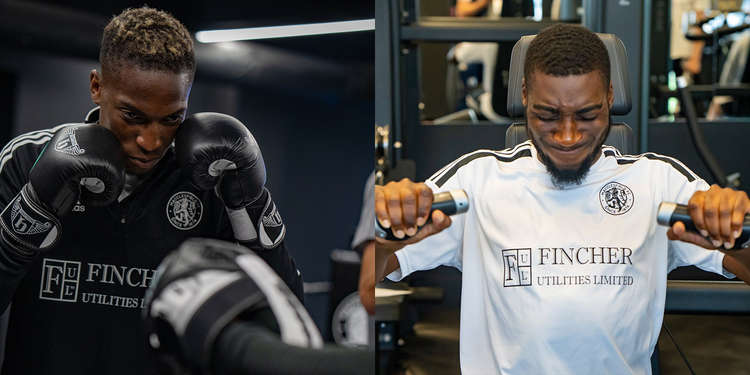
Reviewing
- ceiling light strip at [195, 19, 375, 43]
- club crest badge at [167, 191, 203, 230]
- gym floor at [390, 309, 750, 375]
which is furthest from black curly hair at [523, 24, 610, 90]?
gym floor at [390, 309, 750, 375]

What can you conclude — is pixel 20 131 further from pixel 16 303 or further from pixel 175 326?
pixel 175 326

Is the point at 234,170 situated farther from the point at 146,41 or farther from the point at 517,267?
the point at 517,267

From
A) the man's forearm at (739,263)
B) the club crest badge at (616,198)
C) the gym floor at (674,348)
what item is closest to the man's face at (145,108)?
the club crest badge at (616,198)

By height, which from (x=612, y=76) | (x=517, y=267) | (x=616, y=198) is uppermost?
(x=612, y=76)

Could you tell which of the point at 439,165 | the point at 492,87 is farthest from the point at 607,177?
the point at 492,87

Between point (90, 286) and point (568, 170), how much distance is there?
3.12 feet

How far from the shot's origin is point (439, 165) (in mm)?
2410

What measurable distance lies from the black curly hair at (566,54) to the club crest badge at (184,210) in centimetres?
80

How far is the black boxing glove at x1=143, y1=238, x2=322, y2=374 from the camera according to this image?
50 cm

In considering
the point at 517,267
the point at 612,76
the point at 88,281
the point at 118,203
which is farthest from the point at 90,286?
the point at 612,76

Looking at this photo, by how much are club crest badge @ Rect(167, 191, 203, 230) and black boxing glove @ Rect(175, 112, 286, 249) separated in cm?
3

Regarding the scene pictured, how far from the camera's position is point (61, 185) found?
82 cm

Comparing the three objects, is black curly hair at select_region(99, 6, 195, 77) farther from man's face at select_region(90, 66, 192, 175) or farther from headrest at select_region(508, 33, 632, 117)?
headrest at select_region(508, 33, 632, 117)

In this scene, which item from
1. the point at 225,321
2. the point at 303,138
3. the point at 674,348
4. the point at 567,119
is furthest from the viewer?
the point at 674,348
